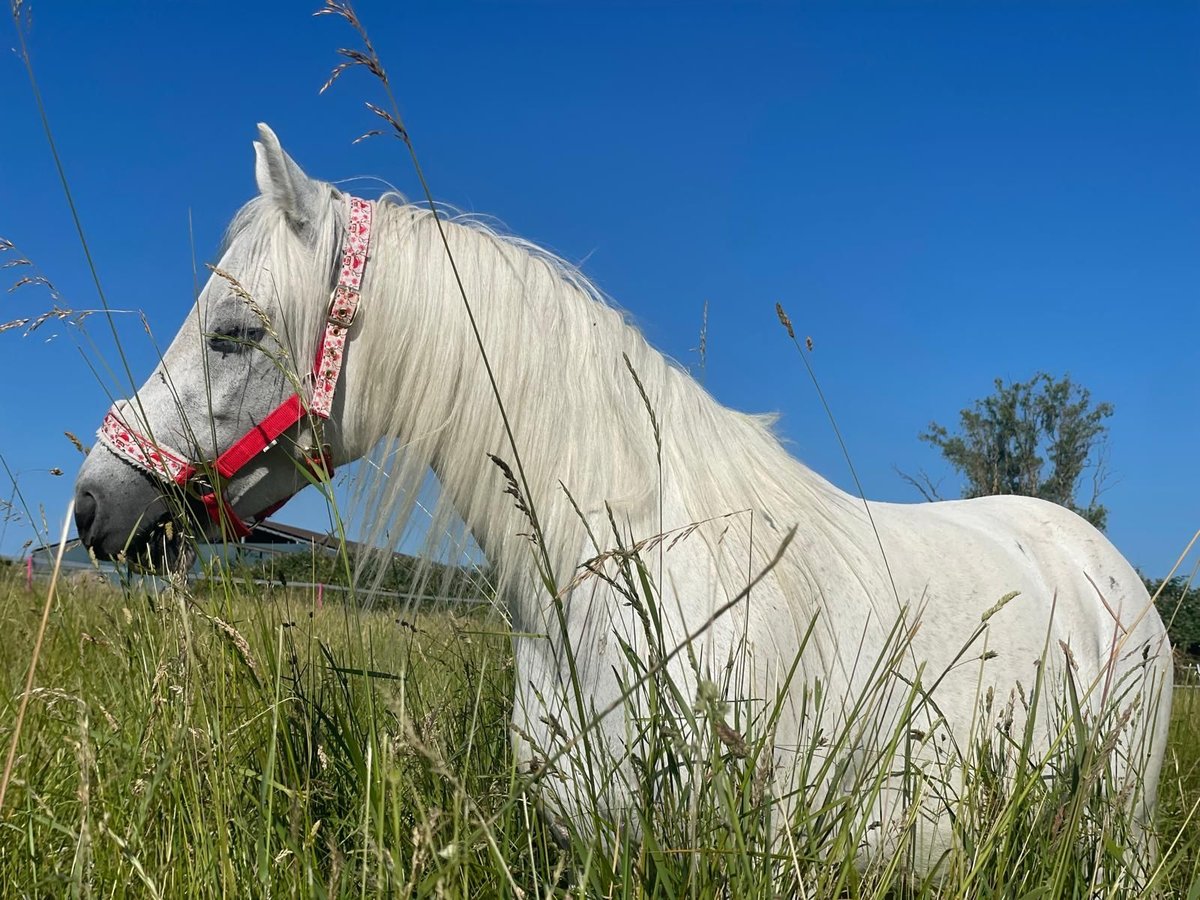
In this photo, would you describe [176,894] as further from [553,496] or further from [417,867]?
[553,496]

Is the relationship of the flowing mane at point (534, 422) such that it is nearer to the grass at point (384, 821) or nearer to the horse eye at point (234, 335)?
the horse eye at point (234, 335)

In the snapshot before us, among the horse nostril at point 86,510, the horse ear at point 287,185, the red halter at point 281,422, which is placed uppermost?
the horse ear at point 287,185

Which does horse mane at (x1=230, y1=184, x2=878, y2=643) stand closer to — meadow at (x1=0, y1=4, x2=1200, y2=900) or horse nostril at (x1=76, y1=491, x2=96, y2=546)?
meadow at (x1=0, y1=4, x2=1200, y2=900)

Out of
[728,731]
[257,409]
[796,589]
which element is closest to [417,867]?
[728,731]

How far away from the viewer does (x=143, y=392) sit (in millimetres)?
2512

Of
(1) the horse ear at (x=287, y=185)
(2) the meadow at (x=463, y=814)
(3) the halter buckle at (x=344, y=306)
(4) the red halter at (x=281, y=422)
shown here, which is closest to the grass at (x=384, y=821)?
(2) the meadow at (x=463, y=814)

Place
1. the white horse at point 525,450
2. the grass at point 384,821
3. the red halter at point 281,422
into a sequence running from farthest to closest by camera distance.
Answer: the red halter at point 281,422, the white horse at point 525,450, the grass at point 384,821

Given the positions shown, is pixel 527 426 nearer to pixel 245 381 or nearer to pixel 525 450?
pixel 525 450

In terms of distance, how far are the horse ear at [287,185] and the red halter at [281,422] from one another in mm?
115

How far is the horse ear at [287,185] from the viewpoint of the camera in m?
2.43

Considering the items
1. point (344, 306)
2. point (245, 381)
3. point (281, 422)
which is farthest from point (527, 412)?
point (245, 381)

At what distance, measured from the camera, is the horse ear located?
2428mm

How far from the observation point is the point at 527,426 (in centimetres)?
233

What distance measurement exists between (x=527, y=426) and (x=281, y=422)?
69 cm
